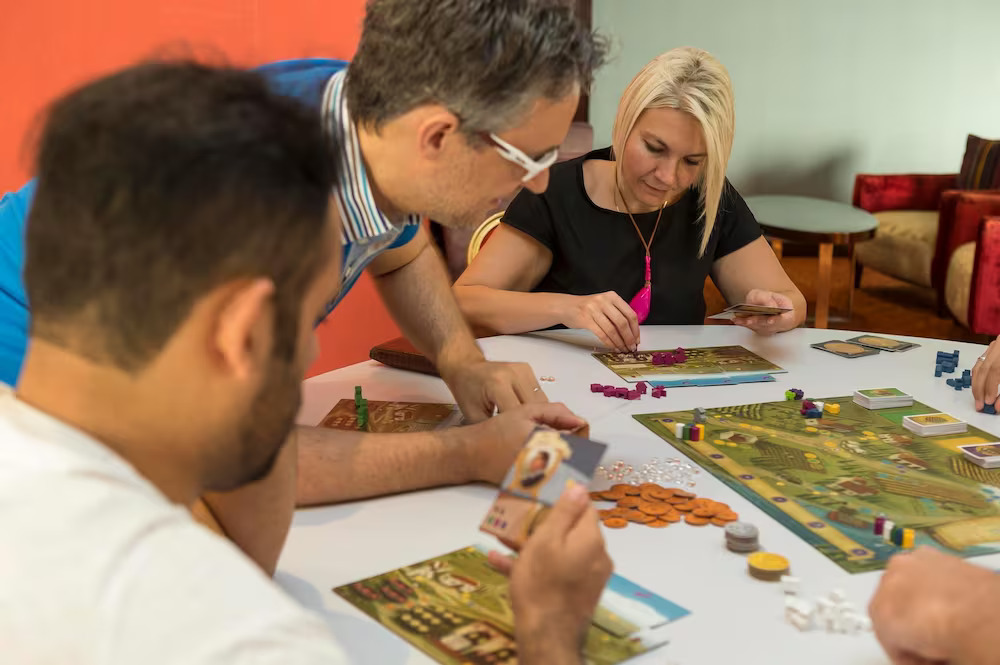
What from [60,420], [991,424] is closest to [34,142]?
[60,420]

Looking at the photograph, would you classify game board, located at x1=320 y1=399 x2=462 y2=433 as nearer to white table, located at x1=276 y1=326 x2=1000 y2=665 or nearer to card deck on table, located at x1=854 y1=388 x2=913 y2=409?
white table, located at x1=276 y1=326 x2=1000 y2=665

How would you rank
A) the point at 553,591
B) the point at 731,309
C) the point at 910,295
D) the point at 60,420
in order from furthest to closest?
1. the point at 910,295
2. the point at 731,309
3. the point at 553,591
4. the point at 60,420

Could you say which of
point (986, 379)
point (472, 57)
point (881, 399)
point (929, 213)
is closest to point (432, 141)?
point (472, 57)

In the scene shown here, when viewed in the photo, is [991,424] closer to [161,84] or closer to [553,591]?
[553,591]

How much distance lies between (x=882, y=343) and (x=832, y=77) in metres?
5.71

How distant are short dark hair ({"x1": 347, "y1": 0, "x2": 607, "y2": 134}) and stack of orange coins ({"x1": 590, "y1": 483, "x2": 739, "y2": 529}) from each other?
619 mm

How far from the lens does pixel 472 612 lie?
119cm

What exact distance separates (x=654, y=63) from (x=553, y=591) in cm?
→ 179

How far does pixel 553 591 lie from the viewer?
108 cm

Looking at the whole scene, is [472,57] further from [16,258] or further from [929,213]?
[929,213]

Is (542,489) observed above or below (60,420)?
below

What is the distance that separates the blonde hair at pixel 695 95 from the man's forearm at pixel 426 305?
0.78 meters

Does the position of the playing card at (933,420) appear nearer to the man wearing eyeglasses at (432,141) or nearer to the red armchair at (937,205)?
the man wearing eyeglasses at (432,141)

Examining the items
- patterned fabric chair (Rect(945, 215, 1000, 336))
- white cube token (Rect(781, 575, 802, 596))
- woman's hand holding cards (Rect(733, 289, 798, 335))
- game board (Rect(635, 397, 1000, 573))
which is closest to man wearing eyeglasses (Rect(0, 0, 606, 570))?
game board (Rect(635, 397, 1000, 573))
